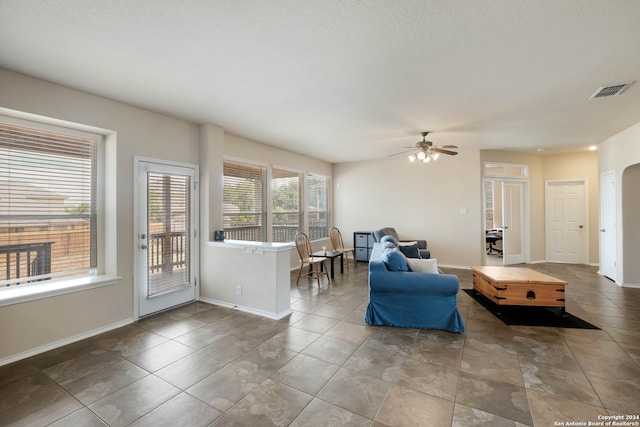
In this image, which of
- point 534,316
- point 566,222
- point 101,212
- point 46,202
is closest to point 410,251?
point 534,316

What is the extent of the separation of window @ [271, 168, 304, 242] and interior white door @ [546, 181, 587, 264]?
20.0 ft

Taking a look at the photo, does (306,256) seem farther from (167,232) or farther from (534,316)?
(534,316)

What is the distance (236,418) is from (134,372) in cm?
114

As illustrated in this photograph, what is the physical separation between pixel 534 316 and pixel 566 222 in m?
4.61

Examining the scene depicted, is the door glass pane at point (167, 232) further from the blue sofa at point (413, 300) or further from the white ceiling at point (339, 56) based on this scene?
the blue sofa at point (413, 300)

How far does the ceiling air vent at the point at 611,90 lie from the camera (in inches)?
110

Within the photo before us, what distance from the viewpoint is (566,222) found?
6.50 meters

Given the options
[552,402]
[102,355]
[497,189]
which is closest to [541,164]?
[497,189]

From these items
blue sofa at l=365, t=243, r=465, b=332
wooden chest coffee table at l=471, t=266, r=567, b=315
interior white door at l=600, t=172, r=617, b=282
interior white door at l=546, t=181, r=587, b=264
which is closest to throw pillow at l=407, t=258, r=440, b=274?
blue sofa at l=365, t=243, r=465, b=332

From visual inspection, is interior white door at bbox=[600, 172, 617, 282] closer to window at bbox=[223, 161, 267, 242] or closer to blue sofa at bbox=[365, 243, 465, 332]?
blue sofa at bbox=[365, 243, 465, 332]

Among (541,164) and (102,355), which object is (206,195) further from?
(541,164)


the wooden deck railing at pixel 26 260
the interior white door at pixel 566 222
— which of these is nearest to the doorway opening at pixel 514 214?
the interior white door at pixel 566 222

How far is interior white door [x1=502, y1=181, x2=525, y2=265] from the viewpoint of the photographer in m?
6.43

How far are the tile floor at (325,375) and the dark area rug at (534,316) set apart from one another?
0.16 meters
